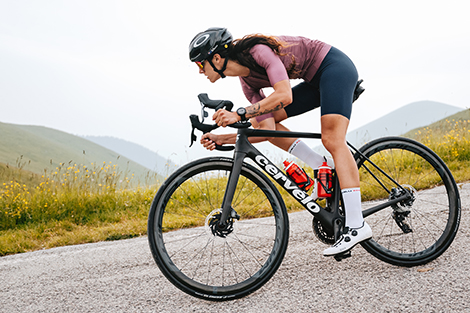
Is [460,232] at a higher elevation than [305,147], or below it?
below

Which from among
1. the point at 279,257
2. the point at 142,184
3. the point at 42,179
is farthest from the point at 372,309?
the point at 42,179

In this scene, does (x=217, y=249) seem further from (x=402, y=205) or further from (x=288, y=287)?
(x=402, y=205)

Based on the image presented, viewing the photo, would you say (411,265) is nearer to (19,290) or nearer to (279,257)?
(279,257)

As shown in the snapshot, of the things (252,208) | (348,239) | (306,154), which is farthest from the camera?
(252,208)

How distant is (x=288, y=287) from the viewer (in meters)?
2.49

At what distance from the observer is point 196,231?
4727 mm

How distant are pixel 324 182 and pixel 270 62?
1074 millimetres

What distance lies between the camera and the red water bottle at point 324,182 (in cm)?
282

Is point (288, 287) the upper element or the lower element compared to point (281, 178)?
lower

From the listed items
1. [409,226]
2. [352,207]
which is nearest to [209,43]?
[352,207]

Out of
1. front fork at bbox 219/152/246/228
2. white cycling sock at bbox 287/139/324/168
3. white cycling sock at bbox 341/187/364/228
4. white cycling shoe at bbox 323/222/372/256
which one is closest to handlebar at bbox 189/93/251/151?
front fork at bbox 219/152/246/228

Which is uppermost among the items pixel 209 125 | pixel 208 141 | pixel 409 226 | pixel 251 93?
pixel 251 93

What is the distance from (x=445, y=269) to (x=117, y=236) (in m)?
4.13

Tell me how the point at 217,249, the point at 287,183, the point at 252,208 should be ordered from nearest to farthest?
1. the point at 287,183
2. the point at 252,208
3. the point at 217,249
